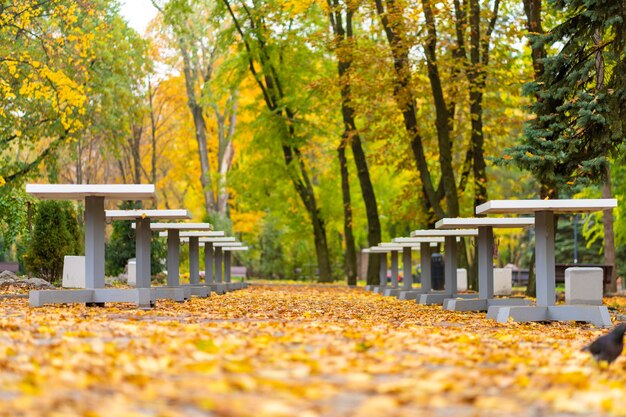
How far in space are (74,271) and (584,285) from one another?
1022cm

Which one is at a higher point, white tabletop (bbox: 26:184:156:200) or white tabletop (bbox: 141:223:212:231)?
white tabletop (bbox: 26:184:156:200)

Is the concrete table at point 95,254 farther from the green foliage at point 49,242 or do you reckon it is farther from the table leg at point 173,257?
the green foliage at point 49,242

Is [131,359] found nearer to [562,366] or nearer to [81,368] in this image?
[81,368]

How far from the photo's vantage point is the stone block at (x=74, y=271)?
22.7 meters

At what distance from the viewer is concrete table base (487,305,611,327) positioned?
15352mm

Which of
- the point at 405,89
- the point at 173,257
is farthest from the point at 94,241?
the point at 405,89

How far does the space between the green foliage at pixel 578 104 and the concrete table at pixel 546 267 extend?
3799 millimetres

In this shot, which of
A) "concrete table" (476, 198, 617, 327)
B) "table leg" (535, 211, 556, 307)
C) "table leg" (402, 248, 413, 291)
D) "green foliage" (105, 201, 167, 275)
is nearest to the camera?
"concrete table" (476, 198, 617, 327)

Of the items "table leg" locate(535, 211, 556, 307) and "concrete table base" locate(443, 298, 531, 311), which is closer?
"table leg" locate(535, 211, 556, 307)

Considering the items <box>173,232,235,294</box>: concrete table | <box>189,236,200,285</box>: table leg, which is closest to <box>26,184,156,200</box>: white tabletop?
<box>173,232,235,294</box>: concrete table

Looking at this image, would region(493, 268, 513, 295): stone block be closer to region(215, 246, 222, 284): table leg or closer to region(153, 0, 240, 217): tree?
region(215, 246, 222, 284): table leg

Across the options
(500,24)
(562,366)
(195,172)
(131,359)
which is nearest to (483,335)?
(562,366)

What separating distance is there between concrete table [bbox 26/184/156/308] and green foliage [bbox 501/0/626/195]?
7.50 meters

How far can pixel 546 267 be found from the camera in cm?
1581
